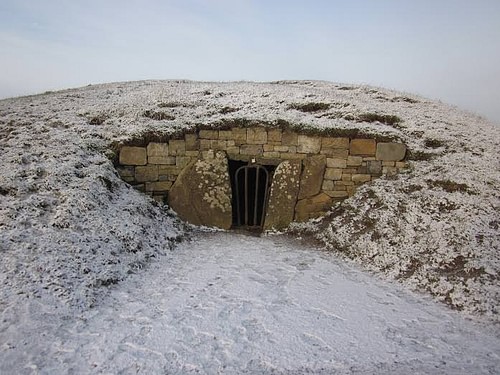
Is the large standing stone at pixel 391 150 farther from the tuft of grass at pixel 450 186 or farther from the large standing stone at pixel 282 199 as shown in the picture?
the large standing stone at pixel 282 199

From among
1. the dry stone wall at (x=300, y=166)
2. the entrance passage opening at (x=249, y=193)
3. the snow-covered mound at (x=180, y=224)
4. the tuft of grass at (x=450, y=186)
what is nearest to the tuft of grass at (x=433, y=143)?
the snow-covered mound at (x=180, y=224)

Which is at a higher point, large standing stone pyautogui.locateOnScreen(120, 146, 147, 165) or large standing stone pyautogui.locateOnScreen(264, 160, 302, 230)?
large standing stone pyautogui.locateOnScreen(120, 146, 147, 165)

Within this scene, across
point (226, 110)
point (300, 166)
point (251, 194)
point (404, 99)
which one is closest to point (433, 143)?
point (404, 99)

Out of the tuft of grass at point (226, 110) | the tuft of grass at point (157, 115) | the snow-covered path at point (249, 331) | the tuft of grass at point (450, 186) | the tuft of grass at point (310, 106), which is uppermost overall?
the tuft of grass at point (310, 106)

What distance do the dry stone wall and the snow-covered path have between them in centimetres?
242

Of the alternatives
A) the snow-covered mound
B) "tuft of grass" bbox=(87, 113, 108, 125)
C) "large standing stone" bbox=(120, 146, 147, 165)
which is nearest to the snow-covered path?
the snow-covered mound

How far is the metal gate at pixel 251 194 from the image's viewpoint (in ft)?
25.1

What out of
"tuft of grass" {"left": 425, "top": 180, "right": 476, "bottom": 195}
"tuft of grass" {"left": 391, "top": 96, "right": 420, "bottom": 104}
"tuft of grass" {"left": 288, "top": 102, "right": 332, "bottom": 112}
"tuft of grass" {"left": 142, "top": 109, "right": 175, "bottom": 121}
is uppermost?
"tuft of grass" {"left": 391, "top": 96, "right": 420, "bottom": 104}

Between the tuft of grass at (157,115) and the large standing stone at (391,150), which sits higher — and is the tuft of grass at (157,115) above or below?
above

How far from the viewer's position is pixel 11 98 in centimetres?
998

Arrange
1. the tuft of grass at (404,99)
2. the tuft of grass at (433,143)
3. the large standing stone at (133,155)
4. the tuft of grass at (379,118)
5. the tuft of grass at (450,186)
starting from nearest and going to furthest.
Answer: the tuft of grass at (450,186), the large standing stone at (133,155), the tuft of grass at (433,143), the tuft of grass at (379,118), the tuft of grass at (404,99)

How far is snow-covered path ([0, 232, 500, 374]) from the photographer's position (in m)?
2.99

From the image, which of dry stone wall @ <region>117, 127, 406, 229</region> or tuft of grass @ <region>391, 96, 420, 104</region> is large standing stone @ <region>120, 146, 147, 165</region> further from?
tuft of grass @ <region>391, 96, 420, 104</region>

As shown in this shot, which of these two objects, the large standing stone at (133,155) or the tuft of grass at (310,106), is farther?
the tuft of grass at (310,106)
